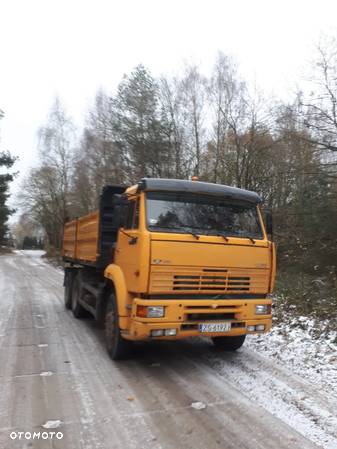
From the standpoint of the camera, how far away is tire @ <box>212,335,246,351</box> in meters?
6.75

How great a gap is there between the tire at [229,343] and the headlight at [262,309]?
2.97 feet

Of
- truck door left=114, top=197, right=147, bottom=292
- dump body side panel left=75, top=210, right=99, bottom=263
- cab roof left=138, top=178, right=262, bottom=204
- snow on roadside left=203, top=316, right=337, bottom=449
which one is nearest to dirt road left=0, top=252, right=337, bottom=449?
snow on roadside left=203, top=316, right=337, bottom=449

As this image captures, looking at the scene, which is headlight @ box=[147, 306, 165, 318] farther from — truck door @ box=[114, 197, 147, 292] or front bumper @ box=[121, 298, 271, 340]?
truck door @ box=[114, 197, 147, 292]

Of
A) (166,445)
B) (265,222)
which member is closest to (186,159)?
(265,222)

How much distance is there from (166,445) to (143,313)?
1822 mm

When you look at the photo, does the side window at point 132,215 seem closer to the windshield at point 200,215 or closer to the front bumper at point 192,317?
the windshield at point 200,215

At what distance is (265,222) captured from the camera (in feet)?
20.8

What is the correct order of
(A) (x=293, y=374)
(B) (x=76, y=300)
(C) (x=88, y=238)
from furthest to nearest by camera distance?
(B) (x=76, y=300) < (C) (x=88, y=238) < (A) (x=293, y=374)

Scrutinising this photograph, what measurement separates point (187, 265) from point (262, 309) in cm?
137

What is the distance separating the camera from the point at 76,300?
32.3ft

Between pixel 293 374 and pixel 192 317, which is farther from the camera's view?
pixel 293 374

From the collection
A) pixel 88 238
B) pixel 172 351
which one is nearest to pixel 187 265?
pixel 172 351

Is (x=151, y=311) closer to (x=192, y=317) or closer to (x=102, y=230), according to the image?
(x=192, y=317)

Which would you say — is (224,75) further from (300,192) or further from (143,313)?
(143,313)
